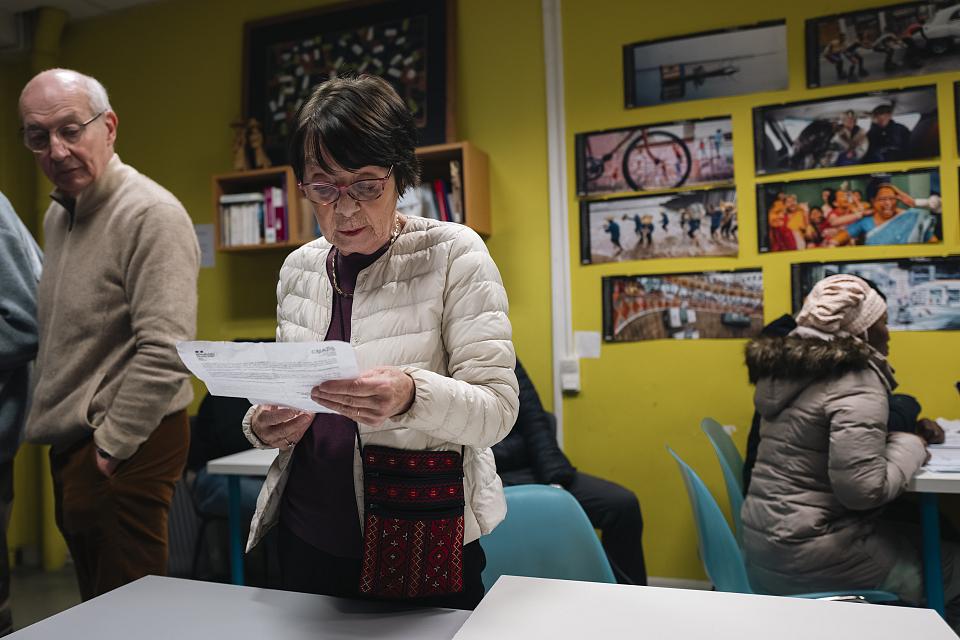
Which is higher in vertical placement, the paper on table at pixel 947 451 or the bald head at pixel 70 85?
the bald head at pixel 70 85

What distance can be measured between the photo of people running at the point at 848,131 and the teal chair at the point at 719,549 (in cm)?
179

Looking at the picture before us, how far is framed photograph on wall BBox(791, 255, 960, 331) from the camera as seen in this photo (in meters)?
2.98

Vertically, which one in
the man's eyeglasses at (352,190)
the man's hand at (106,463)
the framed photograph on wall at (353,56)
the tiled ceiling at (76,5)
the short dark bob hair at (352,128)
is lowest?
the man's hand at (106,463)

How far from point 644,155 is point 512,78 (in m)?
0.80

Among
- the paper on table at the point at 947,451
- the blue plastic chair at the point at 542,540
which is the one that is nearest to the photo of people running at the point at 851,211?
the paper on table at the point at 947,451

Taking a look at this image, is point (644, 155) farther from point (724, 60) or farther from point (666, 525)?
point (666, 525)

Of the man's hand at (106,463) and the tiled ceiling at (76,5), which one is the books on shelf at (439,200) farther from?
the tiled ceiling at (76,5)

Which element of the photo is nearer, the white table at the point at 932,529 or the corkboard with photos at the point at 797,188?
the white table at the point at 932,529

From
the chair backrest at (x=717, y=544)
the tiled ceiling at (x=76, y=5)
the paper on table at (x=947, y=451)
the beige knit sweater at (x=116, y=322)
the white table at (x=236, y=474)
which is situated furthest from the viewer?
the tiled ceiling at (x=76, y=5)

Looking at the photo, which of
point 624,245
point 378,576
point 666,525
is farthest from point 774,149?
point 378,576

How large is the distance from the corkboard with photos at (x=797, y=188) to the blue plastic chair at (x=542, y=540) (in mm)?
2071

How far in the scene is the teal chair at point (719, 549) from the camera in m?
1.86

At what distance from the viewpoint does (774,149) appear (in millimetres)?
3199

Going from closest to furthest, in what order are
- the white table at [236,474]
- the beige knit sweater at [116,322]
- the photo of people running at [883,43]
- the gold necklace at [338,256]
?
the gold necklace at [338,256] → the beige knit sweater at [116,322] → the white table at [236,474] → the photo of people running at [883,43]
